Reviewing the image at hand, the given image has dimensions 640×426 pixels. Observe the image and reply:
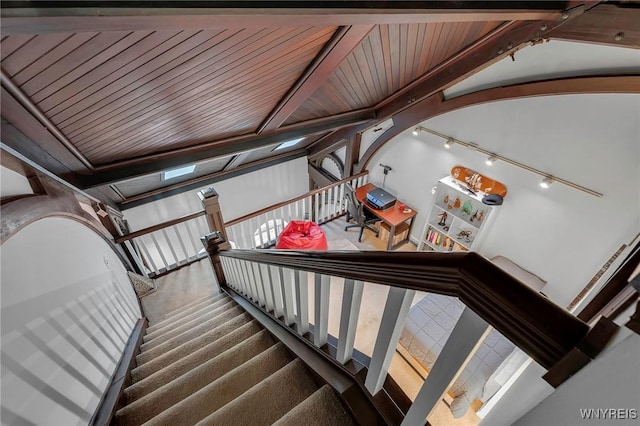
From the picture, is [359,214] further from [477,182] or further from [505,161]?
[505,161]

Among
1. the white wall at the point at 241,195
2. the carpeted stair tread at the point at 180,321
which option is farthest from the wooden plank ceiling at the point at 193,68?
the carpeted stair tread at the point at 180,321

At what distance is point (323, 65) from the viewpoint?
2021 mm

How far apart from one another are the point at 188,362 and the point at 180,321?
0.91 meters

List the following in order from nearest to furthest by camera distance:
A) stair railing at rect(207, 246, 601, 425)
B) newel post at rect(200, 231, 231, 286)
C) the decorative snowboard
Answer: stair railing at rect(207, 246, 601, 425)
newel post at rect(200, 231, 231, 286)
the decorative snowboard

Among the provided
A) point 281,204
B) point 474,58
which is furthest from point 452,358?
point 281,204

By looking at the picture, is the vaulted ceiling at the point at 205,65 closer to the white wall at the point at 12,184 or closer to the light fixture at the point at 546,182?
the white wall at the point at 12,184

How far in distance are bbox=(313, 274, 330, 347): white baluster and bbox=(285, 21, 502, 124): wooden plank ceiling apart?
1.77 meters

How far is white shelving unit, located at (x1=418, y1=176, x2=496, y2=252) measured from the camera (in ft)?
11.4

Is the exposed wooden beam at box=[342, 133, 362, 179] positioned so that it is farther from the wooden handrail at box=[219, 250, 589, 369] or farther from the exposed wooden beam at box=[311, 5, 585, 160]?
the wooden handrail at box=[219, 250, 589, 369]

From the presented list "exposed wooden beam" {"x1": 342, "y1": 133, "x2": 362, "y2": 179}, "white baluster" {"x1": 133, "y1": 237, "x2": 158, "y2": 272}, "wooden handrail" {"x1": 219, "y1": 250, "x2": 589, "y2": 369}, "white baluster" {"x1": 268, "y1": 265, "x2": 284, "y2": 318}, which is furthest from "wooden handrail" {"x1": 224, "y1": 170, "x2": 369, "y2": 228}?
"wooden handrail" {"x1": 219, "y1": 250, "x2": 589, "y2": 369}

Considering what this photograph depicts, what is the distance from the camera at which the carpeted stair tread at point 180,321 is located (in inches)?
96.1

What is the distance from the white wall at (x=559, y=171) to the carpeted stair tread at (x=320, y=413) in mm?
3026

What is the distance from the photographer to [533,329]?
442 millimetres

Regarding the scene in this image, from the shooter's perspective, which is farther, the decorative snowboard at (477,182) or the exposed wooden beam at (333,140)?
the exposed wooden beam at (333,140)
